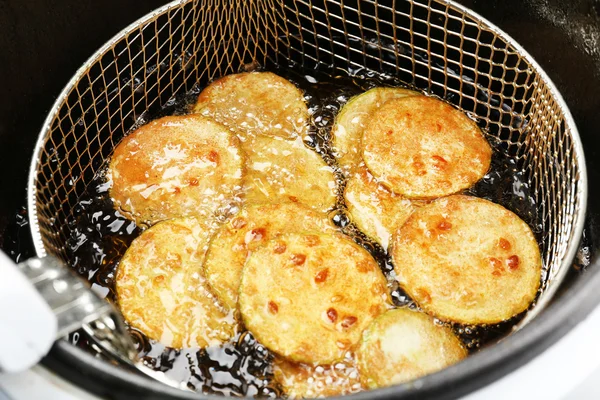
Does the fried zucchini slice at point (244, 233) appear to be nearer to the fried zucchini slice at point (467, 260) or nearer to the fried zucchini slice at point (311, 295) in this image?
the fried zucchini slice at point (311, 295)

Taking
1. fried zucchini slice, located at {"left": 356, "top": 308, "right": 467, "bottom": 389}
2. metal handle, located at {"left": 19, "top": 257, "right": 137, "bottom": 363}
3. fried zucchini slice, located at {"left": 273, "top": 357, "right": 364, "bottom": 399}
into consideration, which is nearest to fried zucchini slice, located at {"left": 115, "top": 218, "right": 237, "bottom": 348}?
fried zucchini slice, located at {"left": 273, "top": 357, "right": 364, "bottom": 399}

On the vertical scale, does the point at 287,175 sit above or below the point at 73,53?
below

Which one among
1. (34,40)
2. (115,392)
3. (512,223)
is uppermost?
(34,40)

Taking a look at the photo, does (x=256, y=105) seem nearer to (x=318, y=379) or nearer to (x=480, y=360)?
(x=318, y=379)

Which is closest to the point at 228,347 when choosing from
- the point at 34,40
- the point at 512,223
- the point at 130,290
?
the point at 130,290

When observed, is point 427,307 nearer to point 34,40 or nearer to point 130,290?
point 130,290

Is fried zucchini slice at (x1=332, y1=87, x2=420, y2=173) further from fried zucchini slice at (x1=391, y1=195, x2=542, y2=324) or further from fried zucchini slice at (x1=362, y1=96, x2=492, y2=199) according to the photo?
fried zucchini slice at (x1=391, y1=195, x2=542, y2=324)

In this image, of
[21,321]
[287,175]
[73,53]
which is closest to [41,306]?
[21,321]
